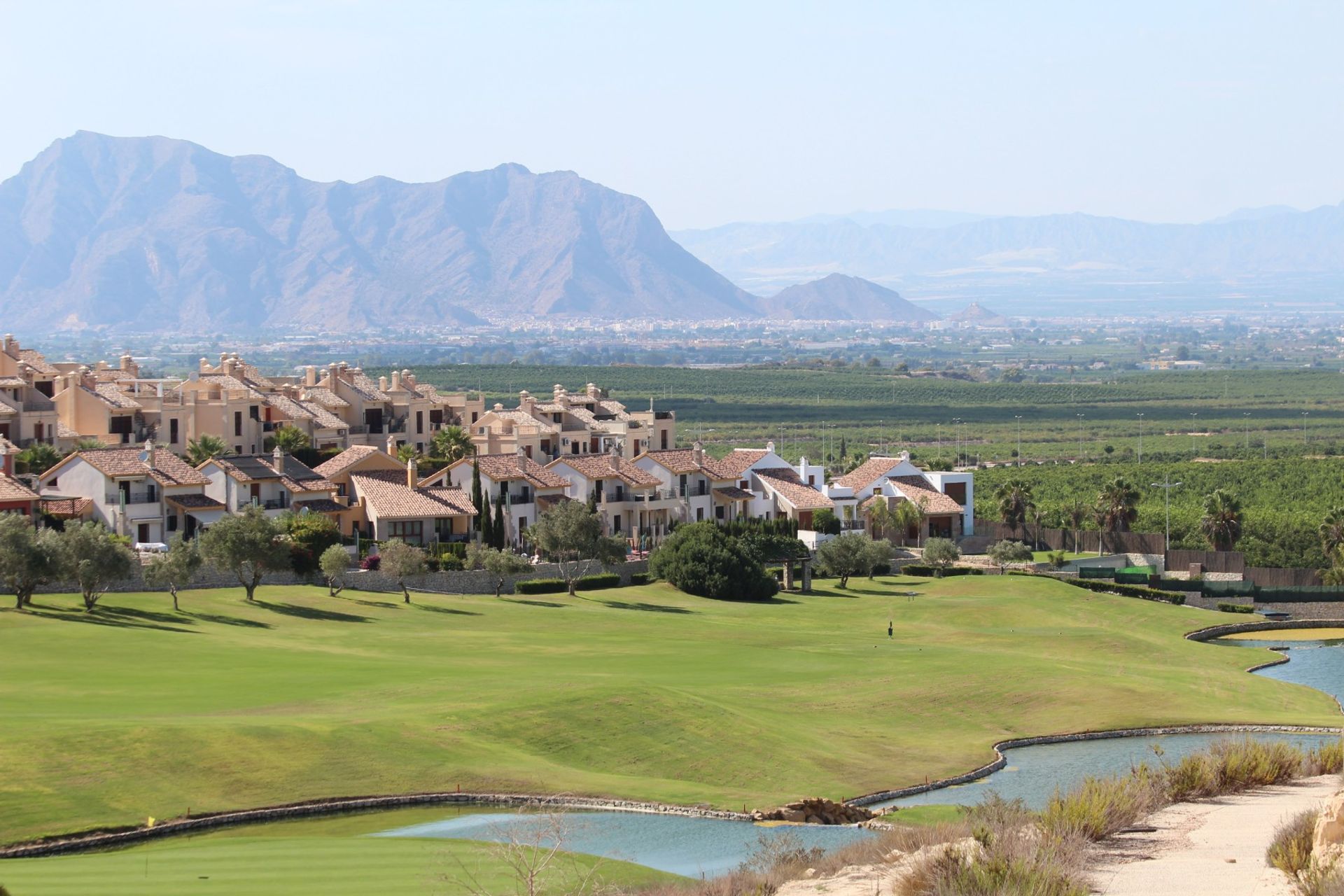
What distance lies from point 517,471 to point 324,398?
2323cm

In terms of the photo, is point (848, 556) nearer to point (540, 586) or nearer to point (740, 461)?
point (740, 461)

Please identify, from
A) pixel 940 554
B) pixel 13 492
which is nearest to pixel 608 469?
pixel 940 554

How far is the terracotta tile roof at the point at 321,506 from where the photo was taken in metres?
84.2

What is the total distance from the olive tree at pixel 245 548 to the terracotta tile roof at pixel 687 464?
31563mm

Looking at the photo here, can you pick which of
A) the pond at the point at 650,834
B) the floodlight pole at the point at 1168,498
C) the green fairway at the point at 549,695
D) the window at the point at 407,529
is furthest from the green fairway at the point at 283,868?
the floodlight pole at the point at 1168,498

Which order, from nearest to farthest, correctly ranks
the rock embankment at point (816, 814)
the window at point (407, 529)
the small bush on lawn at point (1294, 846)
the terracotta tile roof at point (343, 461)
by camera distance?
the small bush on lawn at point (1294, 846) < the rock embankment at point (816, 814) < the window at point (407, 529) < the terracotta tile roof at point (343, 461)

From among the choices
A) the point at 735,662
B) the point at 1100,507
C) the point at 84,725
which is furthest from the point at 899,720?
the point at 1100,507

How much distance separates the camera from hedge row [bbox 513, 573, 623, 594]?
78000 mm

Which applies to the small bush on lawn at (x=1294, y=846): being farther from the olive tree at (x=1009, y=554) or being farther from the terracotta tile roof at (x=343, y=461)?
the olive tree at (x=1009, y=554)

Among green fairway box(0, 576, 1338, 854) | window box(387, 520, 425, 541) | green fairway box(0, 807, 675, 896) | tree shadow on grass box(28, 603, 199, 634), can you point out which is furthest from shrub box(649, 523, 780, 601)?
green fairway box(0, 807, 675, 896)

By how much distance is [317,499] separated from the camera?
283 feet

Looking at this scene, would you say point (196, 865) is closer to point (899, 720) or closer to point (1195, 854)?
point (1195, 854)

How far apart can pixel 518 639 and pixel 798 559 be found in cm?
2697

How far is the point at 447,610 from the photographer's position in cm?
7069
